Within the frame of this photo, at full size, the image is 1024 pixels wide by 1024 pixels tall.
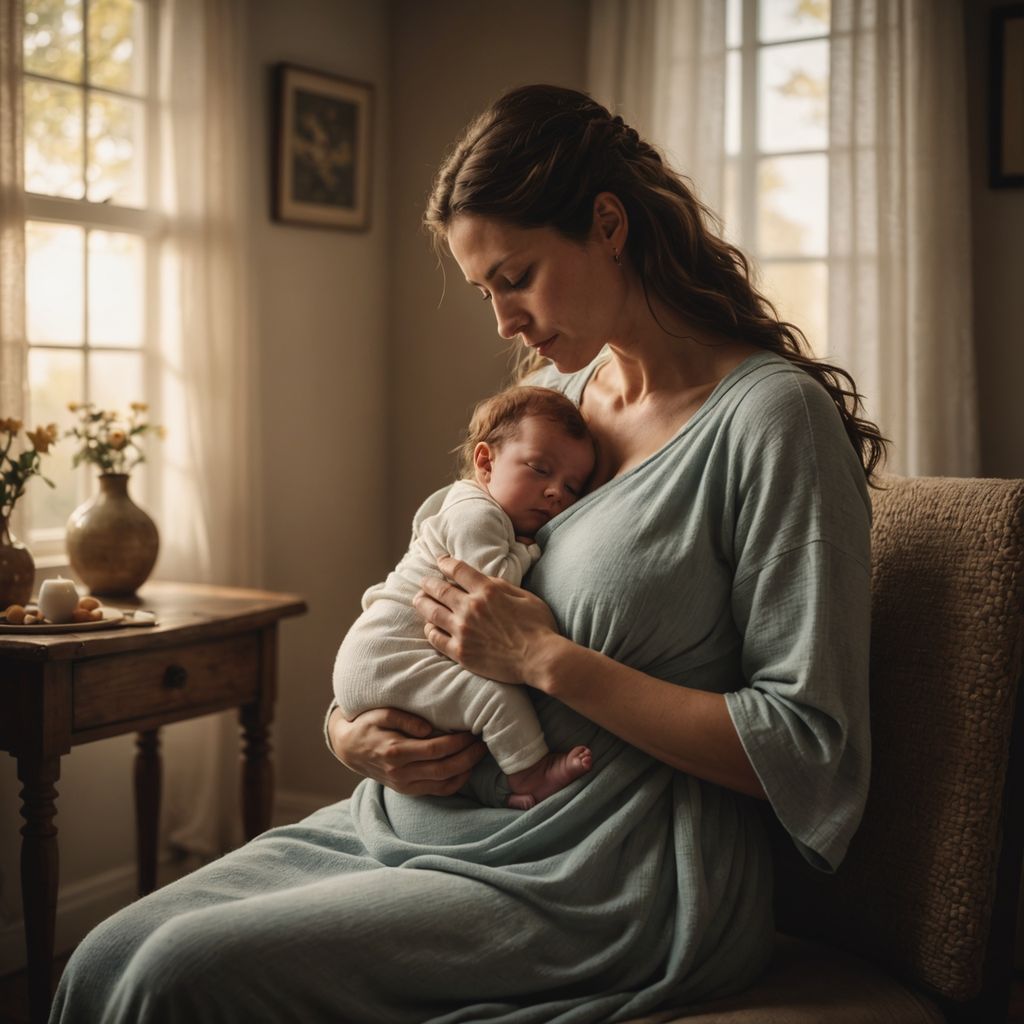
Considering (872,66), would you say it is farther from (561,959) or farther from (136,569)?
(561,959)

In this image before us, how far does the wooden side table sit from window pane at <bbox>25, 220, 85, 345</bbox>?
0.67 m

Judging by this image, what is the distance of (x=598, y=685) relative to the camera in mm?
1372

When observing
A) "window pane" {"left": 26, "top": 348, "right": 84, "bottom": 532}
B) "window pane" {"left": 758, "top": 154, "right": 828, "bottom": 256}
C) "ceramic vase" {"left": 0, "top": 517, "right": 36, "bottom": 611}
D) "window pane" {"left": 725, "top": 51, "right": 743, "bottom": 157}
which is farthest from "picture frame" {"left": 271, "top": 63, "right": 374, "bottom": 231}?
"ceramic vase" {"left": 0, "top": 517, "right": 36, "bottom": 611}

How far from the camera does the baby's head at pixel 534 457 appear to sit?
162 centimetres

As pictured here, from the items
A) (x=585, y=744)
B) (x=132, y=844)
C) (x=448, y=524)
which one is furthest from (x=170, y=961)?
(x=132, y=844)

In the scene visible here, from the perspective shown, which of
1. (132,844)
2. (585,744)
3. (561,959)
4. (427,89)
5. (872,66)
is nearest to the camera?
(561,959)

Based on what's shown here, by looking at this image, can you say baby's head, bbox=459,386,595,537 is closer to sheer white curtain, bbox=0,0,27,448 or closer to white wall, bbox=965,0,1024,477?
sheer white curtain, bbox=0,0,27,448

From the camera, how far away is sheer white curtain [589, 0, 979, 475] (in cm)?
275

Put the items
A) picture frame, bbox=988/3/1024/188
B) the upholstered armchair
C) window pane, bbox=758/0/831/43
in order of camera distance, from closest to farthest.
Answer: the upholstered armchair
picture frame, bbox=988/3/1024/188
window pane, bbox=758/0/831/43

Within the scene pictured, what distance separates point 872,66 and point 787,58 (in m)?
0.30

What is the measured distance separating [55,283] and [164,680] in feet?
3.64

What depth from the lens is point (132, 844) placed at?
3.03 meters

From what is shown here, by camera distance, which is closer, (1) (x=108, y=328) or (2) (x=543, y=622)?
(2) (x=543, y=622)

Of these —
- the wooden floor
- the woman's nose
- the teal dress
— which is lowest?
the wooden floor
